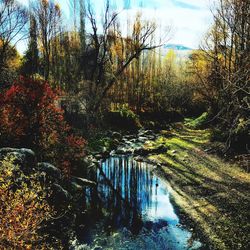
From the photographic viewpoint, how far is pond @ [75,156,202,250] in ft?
37.4

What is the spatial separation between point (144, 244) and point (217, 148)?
14622 mm

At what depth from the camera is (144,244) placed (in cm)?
1128

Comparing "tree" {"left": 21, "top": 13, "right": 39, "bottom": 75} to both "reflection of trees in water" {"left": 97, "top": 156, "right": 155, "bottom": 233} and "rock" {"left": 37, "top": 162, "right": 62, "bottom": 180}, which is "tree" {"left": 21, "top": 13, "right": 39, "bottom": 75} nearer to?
"reflection of trees in water" {"left": 97, "top": 156, "right": 155, "bottom": 233}

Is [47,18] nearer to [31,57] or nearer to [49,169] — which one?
[31,57]

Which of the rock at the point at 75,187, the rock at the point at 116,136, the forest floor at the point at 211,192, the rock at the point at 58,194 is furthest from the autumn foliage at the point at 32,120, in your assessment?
the rock at the point at 116,136

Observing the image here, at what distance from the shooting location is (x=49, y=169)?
1432 centimetres

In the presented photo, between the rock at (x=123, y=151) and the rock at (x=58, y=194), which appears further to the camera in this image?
the rock at (x=123, y=151)

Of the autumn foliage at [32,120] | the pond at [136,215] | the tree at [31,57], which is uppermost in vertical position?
the tree at [31,57]

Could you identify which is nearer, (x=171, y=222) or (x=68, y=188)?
(x=171, y=222)

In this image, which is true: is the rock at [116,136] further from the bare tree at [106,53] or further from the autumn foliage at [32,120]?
the autumn foliage at [32,120]

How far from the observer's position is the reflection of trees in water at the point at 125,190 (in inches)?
535

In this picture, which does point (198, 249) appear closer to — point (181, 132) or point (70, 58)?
point (181, 132)

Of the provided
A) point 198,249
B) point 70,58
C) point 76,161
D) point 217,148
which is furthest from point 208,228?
point 70,58

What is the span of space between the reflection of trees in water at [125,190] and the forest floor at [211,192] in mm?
1520
